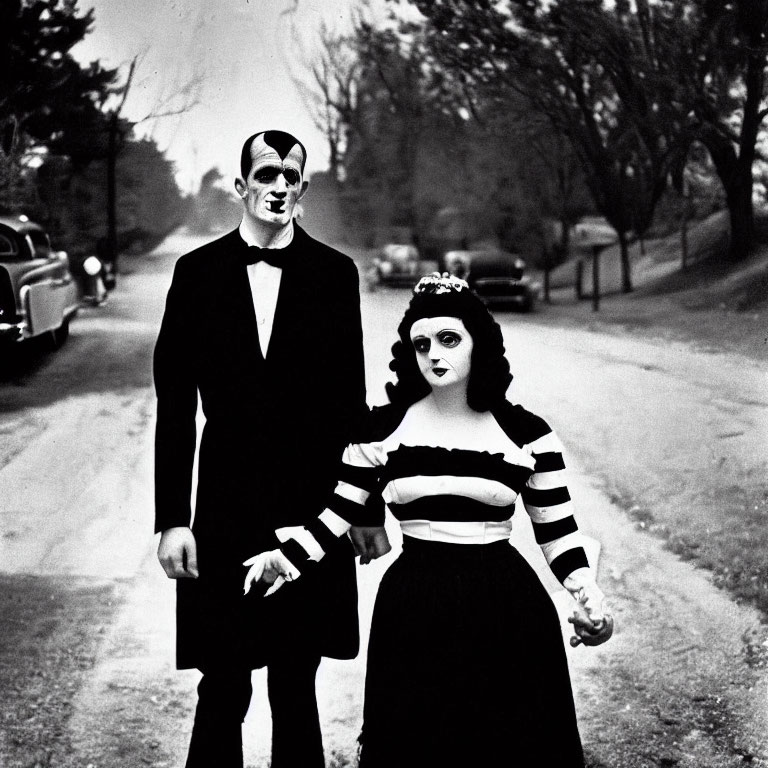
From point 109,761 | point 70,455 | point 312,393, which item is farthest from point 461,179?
point 109,761

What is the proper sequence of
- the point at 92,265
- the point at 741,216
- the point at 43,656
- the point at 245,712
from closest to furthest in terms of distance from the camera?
the point at 245,712 → the point at 43,656 → the point at 92,265 → the point at 741,216

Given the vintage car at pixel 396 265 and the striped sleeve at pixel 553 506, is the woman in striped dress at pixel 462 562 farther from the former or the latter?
the vintage car at pixel 396 265

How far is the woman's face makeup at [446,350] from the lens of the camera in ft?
8.94

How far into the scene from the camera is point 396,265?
3.85 meters

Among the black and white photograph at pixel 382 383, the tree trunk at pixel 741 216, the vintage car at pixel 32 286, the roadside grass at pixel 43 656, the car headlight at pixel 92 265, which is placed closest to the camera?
the black and white photograph at pixel 382 383

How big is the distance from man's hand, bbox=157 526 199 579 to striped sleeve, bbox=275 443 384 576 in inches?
10.9

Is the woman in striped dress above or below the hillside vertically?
below

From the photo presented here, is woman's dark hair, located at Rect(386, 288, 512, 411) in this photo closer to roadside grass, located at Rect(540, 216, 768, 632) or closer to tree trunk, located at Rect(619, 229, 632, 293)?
roadside grass, located at Rect(540, 216, 768, 632)

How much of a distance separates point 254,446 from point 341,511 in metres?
0.31

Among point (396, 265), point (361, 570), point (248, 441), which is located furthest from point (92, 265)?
point (361, 570)

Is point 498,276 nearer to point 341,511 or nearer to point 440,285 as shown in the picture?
point 440,285

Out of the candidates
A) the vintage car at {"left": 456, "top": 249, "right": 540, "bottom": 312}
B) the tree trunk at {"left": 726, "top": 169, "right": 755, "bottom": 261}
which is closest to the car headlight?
the vintage car at {"left": 456, "top": 249, "right": 540, "bottom": 312}

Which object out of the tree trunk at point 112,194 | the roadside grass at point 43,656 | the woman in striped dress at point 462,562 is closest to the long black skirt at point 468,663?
the woman in striped dress at point 462,562

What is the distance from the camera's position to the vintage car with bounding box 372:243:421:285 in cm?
374
